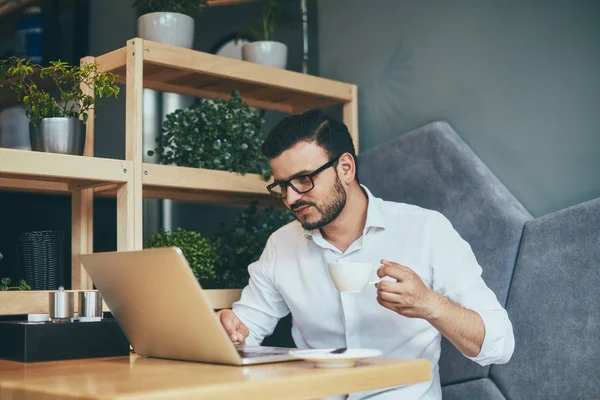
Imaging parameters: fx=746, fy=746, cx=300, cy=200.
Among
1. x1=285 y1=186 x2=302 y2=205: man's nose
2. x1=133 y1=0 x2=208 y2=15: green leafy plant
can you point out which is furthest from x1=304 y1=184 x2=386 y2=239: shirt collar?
x1=133 y1=0 x2=208 y2=15: green leafy plant

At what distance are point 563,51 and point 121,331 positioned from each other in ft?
5.16

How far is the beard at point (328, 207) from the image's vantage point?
201 centimetres

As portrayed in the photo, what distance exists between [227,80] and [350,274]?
1.33m

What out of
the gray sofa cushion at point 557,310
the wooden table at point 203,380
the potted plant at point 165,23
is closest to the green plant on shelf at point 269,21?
the potted plant at point 165,23

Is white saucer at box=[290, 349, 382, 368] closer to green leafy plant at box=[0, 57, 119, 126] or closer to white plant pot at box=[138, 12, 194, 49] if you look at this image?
green leafy plant at box=[0, 57, 119, 126]

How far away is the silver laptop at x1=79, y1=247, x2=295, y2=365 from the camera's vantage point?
1310 millimetres

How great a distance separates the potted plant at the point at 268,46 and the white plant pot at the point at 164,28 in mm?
315

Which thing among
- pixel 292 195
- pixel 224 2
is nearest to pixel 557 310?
pixel 292 195

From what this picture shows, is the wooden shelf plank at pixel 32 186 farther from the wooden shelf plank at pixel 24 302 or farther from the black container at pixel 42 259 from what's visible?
the wooden shelf plank at pixel 24 302

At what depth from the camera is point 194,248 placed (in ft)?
8.09

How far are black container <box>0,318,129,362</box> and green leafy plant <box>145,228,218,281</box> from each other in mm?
768

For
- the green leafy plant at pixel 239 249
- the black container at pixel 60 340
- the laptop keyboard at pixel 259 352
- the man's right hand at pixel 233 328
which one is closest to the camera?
the laptop keyboard at pixel 259 352

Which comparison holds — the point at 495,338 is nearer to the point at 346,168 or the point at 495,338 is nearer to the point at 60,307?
the point at 346,168

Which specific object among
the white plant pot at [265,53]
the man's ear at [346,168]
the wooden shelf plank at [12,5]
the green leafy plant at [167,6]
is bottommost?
the man's ear at [346,168]
